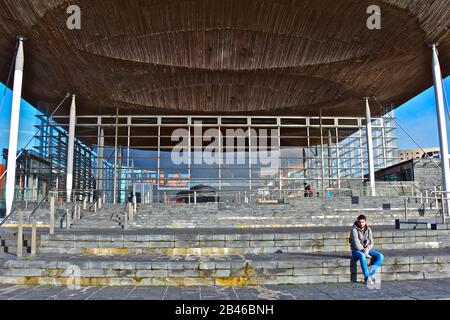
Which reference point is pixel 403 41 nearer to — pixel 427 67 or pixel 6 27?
pixel 427 67

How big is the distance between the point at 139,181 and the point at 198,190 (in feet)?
18.2

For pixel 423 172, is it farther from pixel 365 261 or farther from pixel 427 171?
pixel 365 261

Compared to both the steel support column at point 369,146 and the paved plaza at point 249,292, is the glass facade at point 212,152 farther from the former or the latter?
the paved plaza at point 249,292

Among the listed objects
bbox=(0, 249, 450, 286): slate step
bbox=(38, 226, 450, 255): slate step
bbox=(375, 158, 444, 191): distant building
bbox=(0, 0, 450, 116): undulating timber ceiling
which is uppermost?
bbox=(0, 0, 450, 116): undulating timber ceiling

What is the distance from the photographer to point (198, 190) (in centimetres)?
2800

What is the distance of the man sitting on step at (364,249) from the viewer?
705cm

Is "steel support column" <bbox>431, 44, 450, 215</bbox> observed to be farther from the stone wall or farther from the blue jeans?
the blue jeans

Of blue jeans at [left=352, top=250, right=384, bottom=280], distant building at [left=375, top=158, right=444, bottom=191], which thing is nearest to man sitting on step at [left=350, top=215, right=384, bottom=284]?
blue jeans at [left=352, top=250, right=384, bottom=280]

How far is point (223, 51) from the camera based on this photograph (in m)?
22.1

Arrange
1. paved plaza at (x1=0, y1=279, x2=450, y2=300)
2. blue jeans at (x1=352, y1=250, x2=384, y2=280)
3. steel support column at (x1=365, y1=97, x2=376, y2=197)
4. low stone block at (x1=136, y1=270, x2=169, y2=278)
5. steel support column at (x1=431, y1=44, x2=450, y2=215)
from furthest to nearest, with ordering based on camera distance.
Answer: steel support column at (x1=365, y1=97, x2=376, y2=197), steel support column at (x1=431, y1=44, x2=450, y2=215), low stone block at (x1=136, y1=270, x2=169, y2=278), blue jeans at (x1=352, y1=250, x2=384, y2=280), paved plaza at (x1=0, y1=279, x2=450, y2=300)

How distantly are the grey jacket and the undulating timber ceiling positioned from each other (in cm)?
1380

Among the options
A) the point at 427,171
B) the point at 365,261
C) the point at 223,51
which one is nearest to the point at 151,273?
the point at 365,261

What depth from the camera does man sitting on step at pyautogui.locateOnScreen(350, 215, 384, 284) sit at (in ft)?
23.1
